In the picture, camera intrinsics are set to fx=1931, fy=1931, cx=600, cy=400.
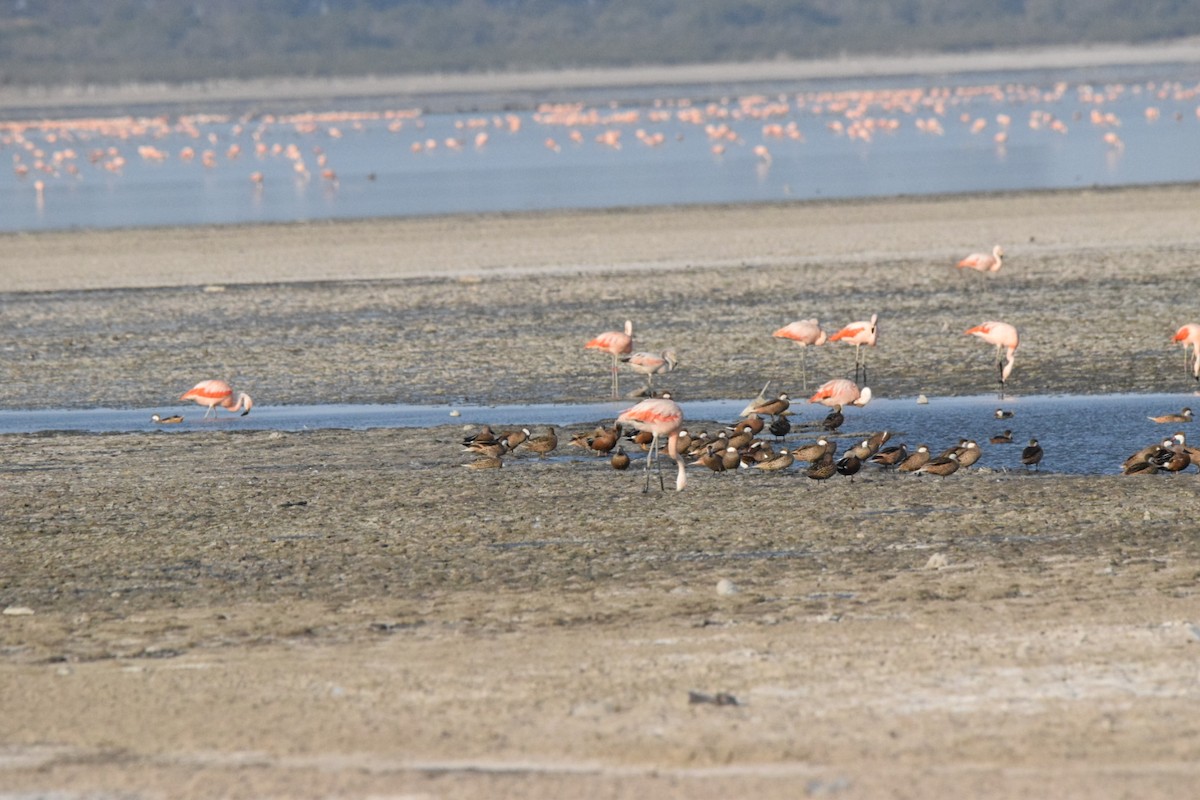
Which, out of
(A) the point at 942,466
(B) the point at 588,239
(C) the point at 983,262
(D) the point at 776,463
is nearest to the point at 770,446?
(D) the point at 776,463

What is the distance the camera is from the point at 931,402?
46.2 ft

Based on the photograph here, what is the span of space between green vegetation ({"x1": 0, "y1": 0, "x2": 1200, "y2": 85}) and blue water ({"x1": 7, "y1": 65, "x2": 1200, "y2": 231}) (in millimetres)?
32771

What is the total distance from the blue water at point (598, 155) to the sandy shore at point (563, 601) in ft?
54.9

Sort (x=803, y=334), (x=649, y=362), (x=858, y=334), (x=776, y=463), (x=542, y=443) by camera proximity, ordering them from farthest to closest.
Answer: (x=803, y=334) < (x=858, y=334) < (x=649, y=362) < (x=542, y=443) < (x=776, y=463)

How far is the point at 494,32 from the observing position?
140875mm

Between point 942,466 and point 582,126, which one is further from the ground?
point 942,466

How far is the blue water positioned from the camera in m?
34.5

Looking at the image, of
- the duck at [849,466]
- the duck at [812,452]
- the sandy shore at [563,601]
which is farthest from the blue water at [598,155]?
the duck at [849,466]

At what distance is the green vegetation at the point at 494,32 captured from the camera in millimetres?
117938

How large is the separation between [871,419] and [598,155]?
35968 mm

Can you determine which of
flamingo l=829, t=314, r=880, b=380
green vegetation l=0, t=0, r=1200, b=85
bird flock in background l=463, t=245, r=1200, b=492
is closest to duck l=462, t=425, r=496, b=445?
bird flock in background l=463, t=245, r=1200, b=492

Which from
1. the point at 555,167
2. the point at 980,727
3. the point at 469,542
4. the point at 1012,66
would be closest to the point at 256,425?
the point at 469,542

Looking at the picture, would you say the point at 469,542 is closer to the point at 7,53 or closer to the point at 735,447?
the point at 735,447

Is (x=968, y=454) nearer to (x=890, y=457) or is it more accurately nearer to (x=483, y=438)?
(x=890, y=457)
